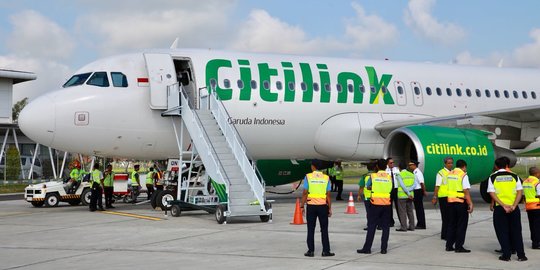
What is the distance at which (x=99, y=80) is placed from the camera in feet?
53.1

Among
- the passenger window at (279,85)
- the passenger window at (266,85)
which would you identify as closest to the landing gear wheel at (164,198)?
the passenger window at (266,85)

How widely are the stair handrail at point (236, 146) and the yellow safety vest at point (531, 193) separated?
19.0 feet

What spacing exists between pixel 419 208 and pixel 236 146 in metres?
4.41

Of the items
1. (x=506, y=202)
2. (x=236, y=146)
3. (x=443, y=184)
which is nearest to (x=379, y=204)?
(x=443, y=184)

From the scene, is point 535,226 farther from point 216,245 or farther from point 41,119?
point 41,119

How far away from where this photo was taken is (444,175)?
10289 millimetres

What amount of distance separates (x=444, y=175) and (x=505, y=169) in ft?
4.10

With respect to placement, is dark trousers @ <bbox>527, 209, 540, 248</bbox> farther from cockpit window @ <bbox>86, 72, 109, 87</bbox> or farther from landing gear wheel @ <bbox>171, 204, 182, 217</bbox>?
cockpit window @ <bbox>86, 72, 109, 87</bbox>

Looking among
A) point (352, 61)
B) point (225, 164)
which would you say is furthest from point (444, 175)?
point (352, 61)

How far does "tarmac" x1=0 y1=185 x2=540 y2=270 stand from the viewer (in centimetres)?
849

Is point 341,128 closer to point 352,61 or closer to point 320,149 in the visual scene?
point 320,149

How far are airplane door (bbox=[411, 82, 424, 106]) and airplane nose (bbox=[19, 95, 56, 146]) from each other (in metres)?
10.00

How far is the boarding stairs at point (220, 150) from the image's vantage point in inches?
552

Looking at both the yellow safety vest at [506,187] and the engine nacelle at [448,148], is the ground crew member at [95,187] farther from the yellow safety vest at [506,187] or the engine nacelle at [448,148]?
the yellow safety vest at [506,187]
